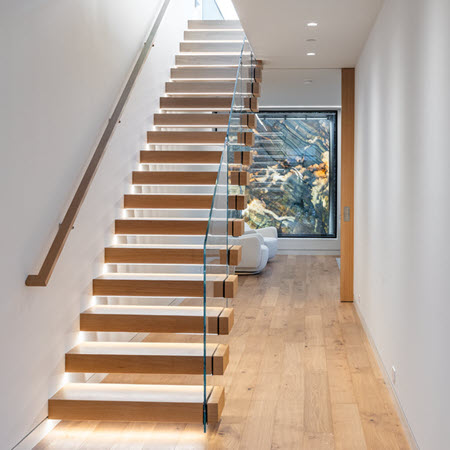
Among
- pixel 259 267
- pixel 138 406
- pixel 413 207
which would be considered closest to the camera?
pixel 413 207

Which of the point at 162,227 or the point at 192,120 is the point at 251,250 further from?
the point at 162,227

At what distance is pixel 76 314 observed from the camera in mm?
4543

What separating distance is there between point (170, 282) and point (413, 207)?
2078 mm

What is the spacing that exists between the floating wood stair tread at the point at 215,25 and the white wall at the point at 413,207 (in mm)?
3798

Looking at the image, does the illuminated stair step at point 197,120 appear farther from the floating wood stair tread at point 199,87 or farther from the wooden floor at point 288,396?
the wooden floor at point 288,396

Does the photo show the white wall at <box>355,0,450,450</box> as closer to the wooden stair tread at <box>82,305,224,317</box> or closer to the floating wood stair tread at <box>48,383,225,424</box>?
the floating wood stair tread at <box>48,383,225,424</box>

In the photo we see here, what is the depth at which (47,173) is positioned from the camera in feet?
13.1

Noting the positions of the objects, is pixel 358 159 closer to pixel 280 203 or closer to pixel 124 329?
pixel 124 329

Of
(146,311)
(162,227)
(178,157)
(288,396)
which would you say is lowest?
(288,396)

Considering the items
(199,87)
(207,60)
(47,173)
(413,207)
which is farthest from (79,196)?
(207,60)

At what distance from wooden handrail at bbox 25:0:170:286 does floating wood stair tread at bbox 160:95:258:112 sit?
119 cm

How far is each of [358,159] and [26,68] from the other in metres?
4.37

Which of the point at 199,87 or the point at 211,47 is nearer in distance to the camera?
the point at 199,87

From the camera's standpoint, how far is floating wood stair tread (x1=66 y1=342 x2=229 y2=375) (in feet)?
13.6
